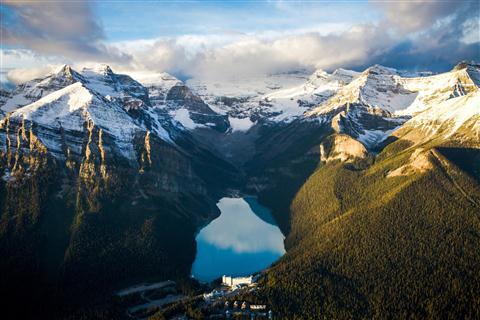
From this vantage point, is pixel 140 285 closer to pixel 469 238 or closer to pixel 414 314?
pixel 414 314

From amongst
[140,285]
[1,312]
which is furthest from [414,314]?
[1,312]

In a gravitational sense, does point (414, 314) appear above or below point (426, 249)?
below

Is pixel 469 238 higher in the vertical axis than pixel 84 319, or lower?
higher

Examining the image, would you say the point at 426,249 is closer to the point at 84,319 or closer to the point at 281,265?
the point at 281,265

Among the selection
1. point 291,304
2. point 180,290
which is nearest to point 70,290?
point 180,290

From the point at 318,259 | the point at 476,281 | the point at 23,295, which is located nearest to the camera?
the point at 476,281

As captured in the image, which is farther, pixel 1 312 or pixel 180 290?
pixel 180 290

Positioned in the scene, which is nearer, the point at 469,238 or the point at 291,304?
the point at 291,304

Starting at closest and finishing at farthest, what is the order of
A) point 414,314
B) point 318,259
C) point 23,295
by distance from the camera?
Answer: 1. point 414,314
2. point 23,295
3. point 318,259

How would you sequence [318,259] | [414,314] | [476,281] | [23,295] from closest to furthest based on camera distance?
1. [414,314]
2. [476,281]
3. [23,295]
4. [318,259]
